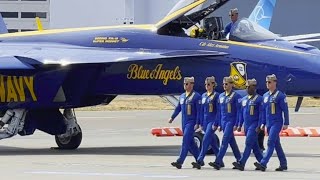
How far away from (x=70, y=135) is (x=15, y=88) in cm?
218

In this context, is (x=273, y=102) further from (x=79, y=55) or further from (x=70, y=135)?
(x=70, y=135)

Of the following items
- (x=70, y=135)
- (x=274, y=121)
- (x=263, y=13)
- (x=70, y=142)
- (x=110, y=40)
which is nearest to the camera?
(x=274, y=121)

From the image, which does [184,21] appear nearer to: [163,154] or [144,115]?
[163,154]

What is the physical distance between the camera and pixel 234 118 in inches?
709

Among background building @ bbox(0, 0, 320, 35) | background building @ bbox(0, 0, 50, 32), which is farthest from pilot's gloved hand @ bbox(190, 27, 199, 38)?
background building @ bbox(0, 0, 50, 32)

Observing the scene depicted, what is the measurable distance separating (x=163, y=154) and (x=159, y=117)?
53.2 ft

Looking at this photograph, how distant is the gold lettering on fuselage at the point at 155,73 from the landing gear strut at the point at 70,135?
7.89 feet

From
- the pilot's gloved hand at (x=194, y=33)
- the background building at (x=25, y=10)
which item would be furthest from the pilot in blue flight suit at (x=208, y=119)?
the background building at (x=25, y=10)

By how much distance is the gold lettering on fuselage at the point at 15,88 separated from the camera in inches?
868

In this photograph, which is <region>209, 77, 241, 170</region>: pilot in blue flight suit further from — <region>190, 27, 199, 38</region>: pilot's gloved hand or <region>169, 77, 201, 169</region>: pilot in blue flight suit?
<region>190, 27, 199, 38</region>: pilot's gloved hand

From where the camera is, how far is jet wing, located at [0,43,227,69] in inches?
830

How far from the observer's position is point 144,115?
39.6 meters

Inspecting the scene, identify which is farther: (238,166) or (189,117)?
(189,117)

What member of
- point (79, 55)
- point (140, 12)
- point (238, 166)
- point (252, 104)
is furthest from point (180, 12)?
point (140, 12)
